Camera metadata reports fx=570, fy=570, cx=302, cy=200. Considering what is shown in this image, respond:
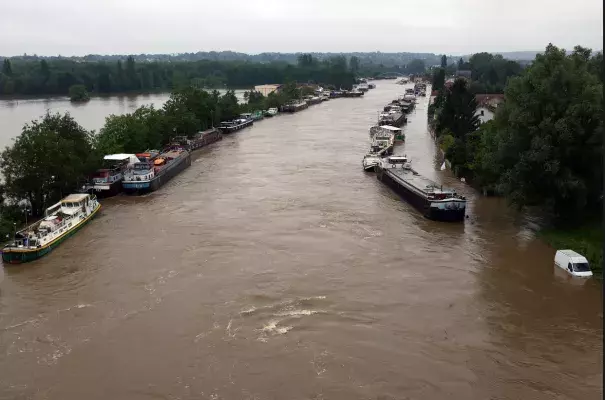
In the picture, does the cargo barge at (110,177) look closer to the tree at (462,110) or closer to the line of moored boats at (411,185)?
the line of moored boats at (411,185)

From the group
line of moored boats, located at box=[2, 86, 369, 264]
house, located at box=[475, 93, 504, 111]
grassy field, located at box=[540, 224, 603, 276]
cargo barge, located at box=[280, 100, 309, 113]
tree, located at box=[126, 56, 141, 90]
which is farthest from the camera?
tree, located at box=[126, 56, 141, 90]

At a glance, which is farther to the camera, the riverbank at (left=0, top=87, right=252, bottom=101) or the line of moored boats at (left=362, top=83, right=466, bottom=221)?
the riverbank at (left=0, top=87, right=252, bottom=101)

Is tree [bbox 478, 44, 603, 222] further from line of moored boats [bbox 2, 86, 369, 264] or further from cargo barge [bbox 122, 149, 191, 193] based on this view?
cargo barge [bbox 122, 149, 191, 193]

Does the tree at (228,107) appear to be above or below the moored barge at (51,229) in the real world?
above

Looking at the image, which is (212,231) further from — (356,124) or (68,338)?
(356,124)

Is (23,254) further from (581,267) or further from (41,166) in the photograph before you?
(581,267)

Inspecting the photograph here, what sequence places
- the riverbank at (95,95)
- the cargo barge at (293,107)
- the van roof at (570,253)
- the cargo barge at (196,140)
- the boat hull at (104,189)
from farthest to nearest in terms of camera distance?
the riverbank at (95,95)
the cargo barge at (293,107)
the cargo barge at (196,140)
the boat hull at (104,189)
the van roof at (570,253)

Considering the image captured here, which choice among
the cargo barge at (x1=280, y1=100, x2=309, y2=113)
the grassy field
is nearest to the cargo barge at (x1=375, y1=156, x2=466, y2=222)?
the grassy field

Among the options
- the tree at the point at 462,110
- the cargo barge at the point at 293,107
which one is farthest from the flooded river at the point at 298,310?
the cargo barge at the point at 293,107
